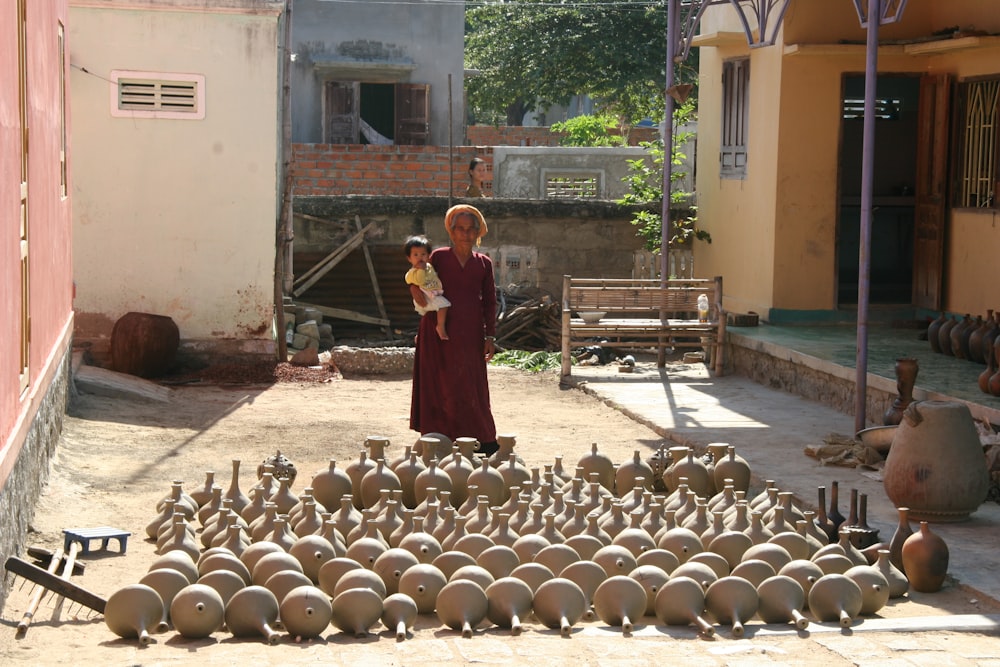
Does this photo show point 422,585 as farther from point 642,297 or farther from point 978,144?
point 978,144

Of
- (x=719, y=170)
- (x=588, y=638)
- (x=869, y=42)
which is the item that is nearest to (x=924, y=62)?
(x=719, y=170)

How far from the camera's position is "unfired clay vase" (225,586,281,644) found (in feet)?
15.7

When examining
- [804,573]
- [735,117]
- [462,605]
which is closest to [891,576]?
[804,573]

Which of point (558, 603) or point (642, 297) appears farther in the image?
point (642, 297)

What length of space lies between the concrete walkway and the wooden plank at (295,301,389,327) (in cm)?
307

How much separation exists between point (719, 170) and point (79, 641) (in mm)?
10835

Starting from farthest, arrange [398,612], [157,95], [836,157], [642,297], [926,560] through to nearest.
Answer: [836,157] < [642,297] < [157,95] < [926,560] < [398,612]

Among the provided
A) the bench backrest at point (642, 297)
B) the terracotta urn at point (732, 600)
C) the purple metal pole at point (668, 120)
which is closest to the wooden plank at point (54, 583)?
the terracotta urn at point (732, 600)

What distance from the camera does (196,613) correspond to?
4742 mm

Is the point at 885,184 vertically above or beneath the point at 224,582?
above

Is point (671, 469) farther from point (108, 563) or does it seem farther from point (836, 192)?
point (836, 192)

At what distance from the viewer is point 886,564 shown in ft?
17.6

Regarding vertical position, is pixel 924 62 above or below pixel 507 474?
above

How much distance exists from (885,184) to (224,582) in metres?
11.5
